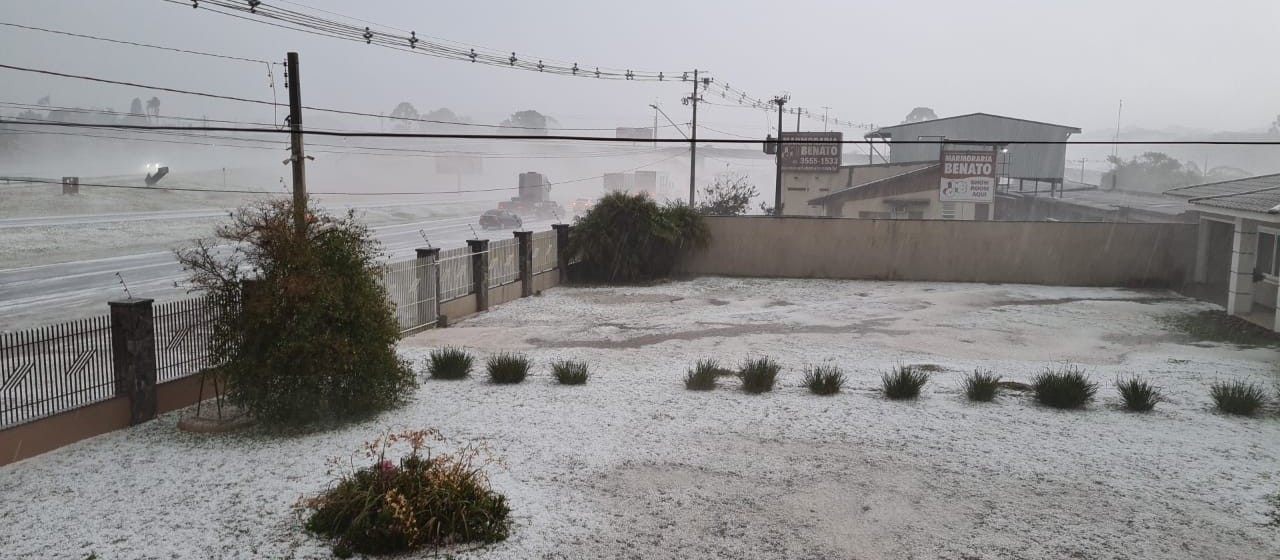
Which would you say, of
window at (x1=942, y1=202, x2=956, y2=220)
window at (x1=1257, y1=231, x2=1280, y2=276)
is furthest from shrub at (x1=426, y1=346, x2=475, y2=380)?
window at (x1=942, y1=202, x2=956, y2=220)

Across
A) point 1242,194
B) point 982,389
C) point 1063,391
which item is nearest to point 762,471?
point 982,389

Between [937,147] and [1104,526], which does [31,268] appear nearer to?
[1104,526]

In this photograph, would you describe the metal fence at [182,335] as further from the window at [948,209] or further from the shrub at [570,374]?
the window at [948,209]

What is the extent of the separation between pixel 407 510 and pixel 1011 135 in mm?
62984

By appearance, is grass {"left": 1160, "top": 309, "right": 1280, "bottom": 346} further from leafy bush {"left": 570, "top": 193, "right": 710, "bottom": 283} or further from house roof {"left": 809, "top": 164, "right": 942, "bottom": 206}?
house roof {"left": 809, "top": 164, "right": 942, "bottom": 206}

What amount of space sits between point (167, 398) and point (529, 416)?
4.97m

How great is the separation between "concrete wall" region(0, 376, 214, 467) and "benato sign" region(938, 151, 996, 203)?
35782mm

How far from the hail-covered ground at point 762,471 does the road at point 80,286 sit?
11136 millimetres

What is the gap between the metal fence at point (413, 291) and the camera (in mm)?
17734

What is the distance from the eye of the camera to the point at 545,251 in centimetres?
2606

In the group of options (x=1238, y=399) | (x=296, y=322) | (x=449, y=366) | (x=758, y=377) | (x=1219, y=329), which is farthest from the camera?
(x=1219, y=329)

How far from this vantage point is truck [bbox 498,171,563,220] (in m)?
73.9

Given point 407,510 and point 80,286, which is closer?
point 407,510

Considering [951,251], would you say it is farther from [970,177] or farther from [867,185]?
[867,185]
